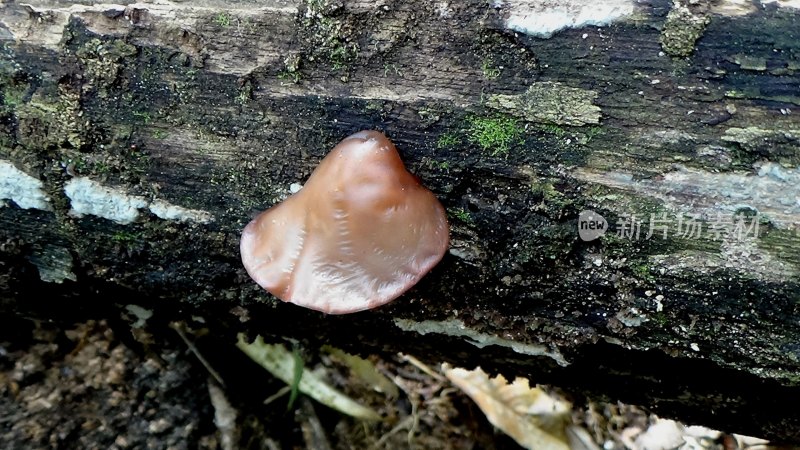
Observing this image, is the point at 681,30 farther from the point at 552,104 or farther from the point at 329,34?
the point at 329,34

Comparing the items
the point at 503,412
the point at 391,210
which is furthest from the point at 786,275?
the point at 503,412

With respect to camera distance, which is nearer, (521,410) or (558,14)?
(558,14)

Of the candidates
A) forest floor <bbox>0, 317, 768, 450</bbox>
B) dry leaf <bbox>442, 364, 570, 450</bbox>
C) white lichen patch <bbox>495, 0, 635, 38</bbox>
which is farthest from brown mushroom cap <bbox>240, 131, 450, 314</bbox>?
dry leaf <bbox>442, 364, 570, 450</bbox>

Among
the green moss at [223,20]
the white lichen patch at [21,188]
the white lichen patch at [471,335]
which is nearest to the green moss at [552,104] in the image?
the white lichen patch at [471,335]

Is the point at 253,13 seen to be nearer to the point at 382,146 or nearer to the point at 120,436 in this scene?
the point at 382,146

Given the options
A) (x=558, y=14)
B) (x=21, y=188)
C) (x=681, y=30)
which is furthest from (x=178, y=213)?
(x=681, y=30)

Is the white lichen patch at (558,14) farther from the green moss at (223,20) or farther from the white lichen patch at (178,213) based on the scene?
the white lichen patch at (178,213)
